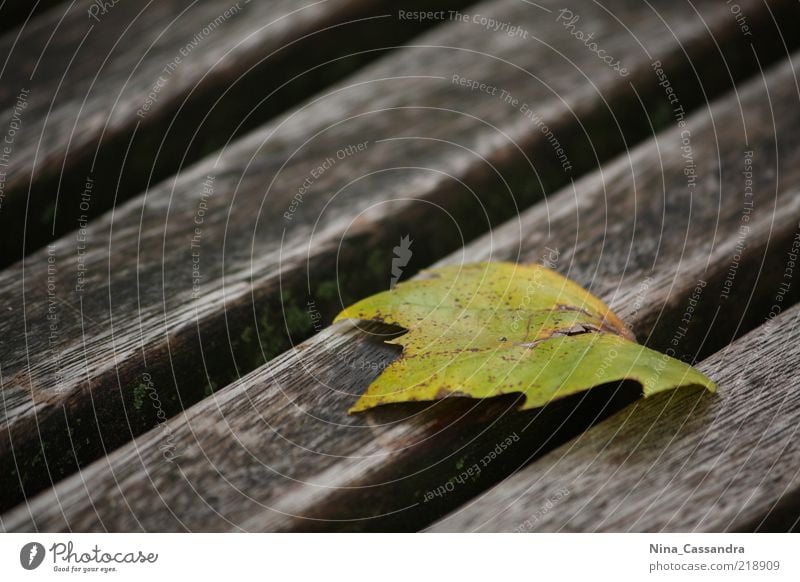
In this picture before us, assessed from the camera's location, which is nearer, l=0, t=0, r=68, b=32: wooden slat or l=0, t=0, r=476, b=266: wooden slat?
l=0, t=0, r=476, b=266: wooden slat

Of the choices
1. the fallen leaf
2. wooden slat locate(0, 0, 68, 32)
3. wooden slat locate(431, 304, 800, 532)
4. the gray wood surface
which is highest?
wooden slat locate(0, 0, 68, 32)

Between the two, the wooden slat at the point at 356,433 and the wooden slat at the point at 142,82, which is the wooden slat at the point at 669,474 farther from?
the wooden slat at the point at 142,82

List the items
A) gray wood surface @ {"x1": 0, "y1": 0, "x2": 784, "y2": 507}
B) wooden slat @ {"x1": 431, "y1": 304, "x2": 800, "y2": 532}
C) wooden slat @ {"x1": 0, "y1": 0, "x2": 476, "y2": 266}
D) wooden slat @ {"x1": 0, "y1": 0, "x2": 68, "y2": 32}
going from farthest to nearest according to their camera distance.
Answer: wooden slat @ {"x1": 0, "y1": 0, "x2": 68, "y2": 32} < wooden slat @ {"x1": 0, "y1": 0, "x2": 476, "y2": 266} < gray wood surface @ {"x1": 0, "y1": 0, "x2": 784, "y2": 507} < wooden slat @ {"x1": 431, "y1": 304, "x2": 800, "y2": 532}

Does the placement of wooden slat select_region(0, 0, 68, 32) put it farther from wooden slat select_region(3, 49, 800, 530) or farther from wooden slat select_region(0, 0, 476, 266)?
wooden slat select_region(3, 49, 800, 530)

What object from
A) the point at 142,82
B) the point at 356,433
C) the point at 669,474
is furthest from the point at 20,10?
the point at 669,474

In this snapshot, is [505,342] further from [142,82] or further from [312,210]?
[142,82]

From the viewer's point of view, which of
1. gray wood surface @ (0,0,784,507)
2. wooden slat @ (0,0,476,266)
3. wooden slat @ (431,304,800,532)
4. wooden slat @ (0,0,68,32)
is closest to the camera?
wooden slat @ (431,304,800,532)

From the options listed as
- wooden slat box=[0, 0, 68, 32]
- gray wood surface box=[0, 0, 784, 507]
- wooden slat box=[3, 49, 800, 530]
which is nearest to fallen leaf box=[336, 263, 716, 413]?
wooden slat box=[3, 49, 800, 530]
